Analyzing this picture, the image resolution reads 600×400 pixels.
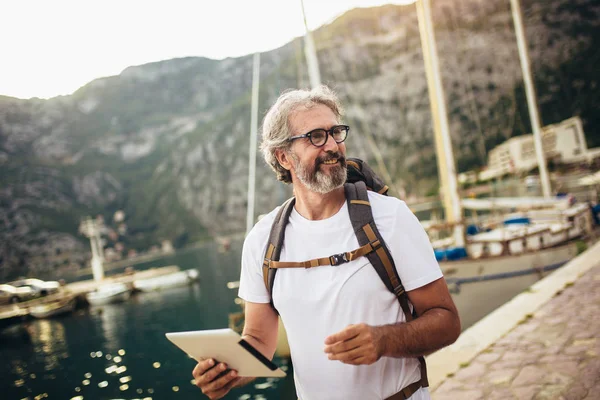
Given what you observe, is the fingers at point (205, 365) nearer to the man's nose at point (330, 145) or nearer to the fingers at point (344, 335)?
the fingers at point (344, 335)

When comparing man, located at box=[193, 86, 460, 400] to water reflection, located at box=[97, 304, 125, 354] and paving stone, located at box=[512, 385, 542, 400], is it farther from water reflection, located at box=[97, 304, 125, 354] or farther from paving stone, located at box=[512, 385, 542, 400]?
water reflection, located at box=[97, 304, 125, 354]

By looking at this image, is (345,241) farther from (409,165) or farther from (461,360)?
(409,165)

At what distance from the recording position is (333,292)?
172cm

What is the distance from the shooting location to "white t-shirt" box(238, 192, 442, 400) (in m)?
1.69

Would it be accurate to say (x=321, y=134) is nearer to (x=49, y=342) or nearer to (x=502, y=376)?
(x=502, y=376)

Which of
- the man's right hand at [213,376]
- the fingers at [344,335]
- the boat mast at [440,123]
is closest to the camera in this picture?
the fingers at [344,335]

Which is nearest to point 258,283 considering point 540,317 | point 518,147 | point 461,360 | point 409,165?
point 461,360

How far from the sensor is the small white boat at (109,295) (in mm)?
39688

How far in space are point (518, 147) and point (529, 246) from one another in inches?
1373

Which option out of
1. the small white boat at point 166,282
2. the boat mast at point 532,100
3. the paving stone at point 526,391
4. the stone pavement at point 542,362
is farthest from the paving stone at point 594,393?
the small white boat at point 166,282

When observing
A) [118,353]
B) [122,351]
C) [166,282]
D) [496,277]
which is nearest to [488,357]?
[496,277]

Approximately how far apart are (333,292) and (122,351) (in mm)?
22895

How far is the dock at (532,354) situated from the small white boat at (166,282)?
41.8 meters

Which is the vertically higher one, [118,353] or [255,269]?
[255,269]
